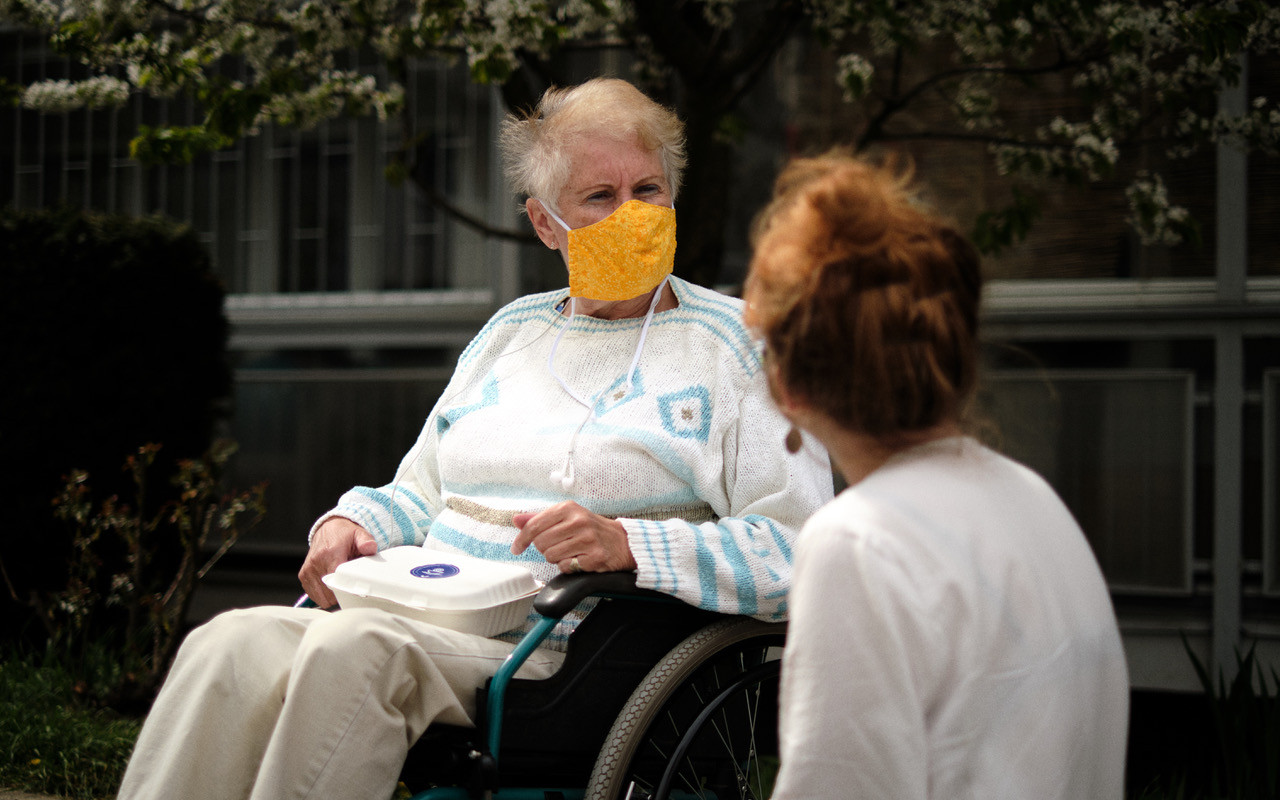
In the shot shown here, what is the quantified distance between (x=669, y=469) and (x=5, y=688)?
2815 millimetres

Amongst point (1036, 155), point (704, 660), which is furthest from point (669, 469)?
point (1036, 155)

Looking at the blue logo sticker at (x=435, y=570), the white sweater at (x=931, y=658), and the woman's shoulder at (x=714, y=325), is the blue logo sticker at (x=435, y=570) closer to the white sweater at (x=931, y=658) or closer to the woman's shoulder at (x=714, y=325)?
the woman's shoulder at (x=714, y=325)

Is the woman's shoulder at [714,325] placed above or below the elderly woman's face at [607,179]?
below

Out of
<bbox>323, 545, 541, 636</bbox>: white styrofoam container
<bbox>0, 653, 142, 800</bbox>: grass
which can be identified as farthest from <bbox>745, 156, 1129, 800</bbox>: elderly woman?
<bbox>0, 653, 142, 800</bbox>: grass

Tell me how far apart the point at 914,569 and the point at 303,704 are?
3.56ft

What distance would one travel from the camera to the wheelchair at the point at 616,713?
6.10ft

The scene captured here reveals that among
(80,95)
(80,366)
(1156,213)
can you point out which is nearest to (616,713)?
(1156,213)

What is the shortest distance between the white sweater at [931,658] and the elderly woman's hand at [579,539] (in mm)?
804

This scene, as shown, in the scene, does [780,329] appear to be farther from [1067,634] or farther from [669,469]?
[669,469]

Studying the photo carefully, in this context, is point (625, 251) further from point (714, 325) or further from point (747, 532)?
point (747, 532)

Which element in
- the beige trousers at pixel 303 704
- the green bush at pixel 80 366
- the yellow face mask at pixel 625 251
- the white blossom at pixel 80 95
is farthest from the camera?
the green bush at pixel 80 366

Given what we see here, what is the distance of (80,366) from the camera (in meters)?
4.43

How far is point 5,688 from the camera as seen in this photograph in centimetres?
379

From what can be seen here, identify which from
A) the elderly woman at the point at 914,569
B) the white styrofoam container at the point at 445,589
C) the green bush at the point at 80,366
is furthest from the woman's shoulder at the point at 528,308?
the green bush at the point at 80,366
